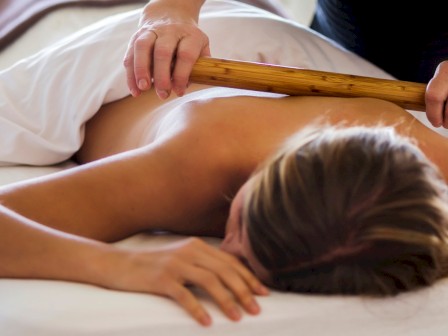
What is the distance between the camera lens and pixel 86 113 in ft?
4.47

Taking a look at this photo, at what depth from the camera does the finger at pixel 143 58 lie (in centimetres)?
111

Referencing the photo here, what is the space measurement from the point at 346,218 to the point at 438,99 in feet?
0.96

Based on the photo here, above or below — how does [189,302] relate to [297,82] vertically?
below

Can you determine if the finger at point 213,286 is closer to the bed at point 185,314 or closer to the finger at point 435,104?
the bed at point 185,314

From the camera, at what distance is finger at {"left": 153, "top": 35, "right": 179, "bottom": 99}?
110cm

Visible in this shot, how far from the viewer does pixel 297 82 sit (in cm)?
115

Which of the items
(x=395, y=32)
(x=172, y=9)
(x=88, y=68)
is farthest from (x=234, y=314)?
(x=395, y=32)

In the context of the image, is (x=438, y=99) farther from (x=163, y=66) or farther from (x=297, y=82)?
(x=163, y=66)

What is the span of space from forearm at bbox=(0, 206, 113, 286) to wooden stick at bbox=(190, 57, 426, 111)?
0.97 ft

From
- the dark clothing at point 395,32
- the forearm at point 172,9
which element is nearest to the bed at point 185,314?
the forearm at point 172,9

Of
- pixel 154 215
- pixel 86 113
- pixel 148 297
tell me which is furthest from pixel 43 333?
pixel 86 113

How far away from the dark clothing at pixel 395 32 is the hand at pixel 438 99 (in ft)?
1.35

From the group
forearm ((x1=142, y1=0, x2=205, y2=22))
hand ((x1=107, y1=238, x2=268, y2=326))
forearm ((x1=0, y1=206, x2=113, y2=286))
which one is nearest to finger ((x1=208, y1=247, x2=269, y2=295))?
hand ((x1=107, y1=238, x2=268, y2=326))

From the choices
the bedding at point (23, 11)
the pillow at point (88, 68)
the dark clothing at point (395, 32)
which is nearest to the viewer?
the pillow at point (88, 68)
